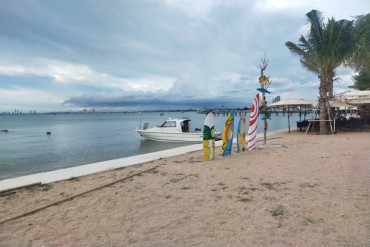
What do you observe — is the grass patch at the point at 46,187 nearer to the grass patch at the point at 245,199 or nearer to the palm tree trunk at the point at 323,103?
the grass patch at the point at 245,199

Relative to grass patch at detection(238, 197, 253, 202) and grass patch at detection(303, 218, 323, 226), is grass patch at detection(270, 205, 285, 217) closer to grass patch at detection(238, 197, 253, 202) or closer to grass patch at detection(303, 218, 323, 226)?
grass patch at detection(303, 218, 323, 226)

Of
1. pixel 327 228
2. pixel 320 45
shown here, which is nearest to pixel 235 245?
pixel 327 228

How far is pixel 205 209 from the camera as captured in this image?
186 inches

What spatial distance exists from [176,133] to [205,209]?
17.3 m

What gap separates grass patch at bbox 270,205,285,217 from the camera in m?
4.34

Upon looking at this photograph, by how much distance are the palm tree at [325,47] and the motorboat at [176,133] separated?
9.07 metres

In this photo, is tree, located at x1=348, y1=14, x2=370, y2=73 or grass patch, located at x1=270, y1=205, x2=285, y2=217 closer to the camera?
grass patch, located at x1=270, y1=205, x2=285, y2=217

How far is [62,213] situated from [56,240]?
111cm

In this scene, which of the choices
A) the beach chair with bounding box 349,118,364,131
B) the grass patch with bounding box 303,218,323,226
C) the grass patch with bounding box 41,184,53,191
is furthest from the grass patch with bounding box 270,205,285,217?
the beach chair with bounding box 349,118,364,131

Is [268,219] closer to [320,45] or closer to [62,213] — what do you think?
[62,213]

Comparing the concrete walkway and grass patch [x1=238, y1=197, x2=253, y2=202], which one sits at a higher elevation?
grass patch [x1=238, y1=197, x2=253, y2=202]

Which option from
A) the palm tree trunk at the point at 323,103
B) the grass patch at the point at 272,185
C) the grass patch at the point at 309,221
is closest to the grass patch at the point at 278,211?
the grass patch at the point at 309,221

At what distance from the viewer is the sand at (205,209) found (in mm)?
3703

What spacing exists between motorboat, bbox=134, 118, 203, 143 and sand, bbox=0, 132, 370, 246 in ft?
44.7
